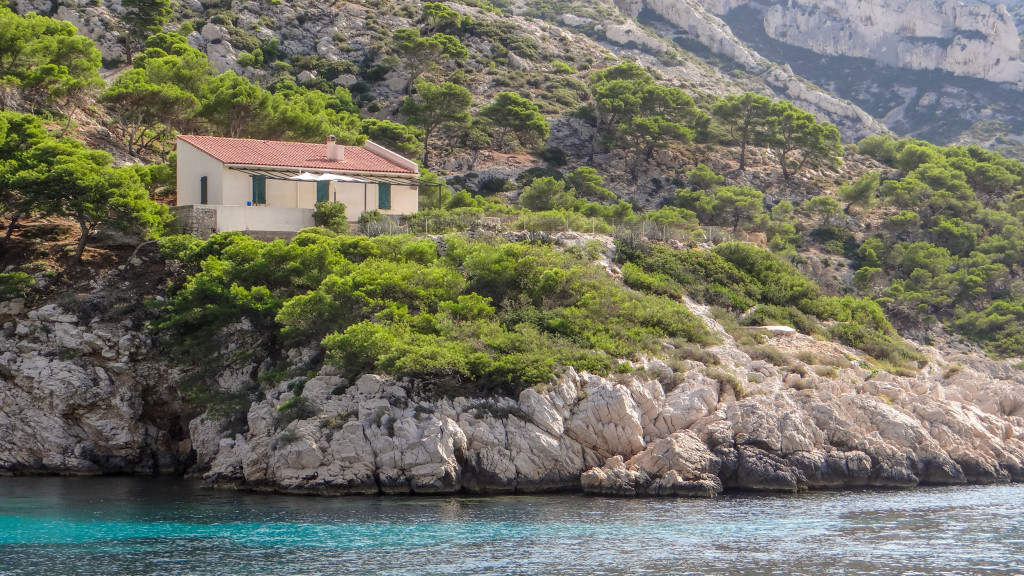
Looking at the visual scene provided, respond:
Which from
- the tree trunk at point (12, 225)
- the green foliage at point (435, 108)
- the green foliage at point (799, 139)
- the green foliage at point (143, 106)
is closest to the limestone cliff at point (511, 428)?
the tree trunk at point (12, 225)

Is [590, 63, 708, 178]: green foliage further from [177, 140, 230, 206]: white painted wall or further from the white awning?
[177, 140, 230, 206]: white painted wall

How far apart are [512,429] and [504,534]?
681cm

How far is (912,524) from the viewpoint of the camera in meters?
26.7

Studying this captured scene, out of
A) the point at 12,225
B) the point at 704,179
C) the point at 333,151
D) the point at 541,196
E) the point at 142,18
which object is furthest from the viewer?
the point at 142,18

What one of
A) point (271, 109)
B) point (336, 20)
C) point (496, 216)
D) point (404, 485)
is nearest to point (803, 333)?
point (496, 216)

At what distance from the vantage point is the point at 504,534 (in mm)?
25172

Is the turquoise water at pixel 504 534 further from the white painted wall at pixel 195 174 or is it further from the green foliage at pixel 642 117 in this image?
the green foliage at pixel 642 117

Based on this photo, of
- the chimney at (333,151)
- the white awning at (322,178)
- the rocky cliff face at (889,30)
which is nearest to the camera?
the white awning at (322,178)

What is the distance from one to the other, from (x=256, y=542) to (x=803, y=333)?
28279 millimetres

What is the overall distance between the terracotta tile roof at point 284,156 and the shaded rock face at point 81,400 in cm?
1024

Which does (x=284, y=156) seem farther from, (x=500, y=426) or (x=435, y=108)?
(x=435, y=108)

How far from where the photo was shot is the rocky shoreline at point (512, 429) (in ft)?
102

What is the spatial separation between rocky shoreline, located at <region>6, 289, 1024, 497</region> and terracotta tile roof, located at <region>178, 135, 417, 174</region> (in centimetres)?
1044

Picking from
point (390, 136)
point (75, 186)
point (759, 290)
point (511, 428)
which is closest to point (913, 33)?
point (390, 136)
